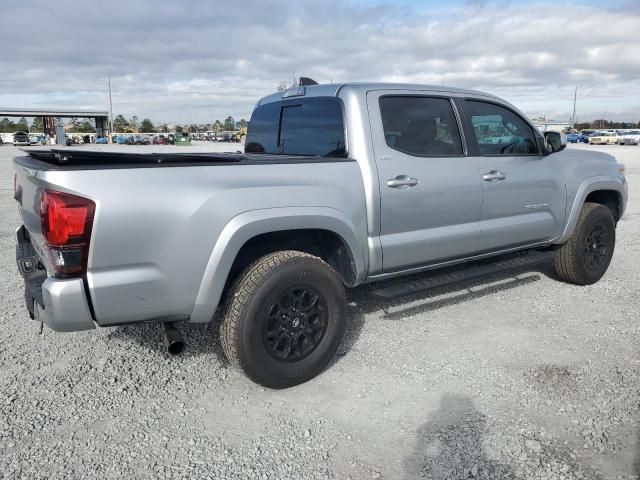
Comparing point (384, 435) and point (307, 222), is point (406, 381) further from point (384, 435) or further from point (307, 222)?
point (307, 222)

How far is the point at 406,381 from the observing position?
3441 mm

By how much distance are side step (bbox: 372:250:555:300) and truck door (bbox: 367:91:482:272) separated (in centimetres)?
17

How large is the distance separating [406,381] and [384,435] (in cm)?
63

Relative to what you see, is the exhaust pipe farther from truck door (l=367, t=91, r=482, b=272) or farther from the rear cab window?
the rear cab window

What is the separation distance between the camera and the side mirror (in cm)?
478

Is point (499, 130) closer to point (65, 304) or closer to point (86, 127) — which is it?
point (65, 304)

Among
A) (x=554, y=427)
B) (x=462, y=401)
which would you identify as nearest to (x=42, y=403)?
(x=462, y=401)

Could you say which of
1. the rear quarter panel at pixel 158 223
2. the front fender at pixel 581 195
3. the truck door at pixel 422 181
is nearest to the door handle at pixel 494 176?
the truck door at pixel 422 181

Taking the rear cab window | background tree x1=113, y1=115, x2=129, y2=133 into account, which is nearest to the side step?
the rear cab window

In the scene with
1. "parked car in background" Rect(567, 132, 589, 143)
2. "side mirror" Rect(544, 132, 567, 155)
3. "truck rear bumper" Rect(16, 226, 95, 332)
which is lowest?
"truck rear bumper" Rect(16, 226, 95, 332)

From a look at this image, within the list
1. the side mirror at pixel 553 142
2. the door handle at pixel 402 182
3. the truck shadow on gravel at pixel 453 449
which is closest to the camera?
the truck shadow on gravel at pixel 453 449

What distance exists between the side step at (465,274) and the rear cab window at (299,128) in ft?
3.50

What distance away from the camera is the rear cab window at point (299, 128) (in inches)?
149

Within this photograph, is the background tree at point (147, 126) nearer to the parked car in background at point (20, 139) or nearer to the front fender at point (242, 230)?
the parked car in background at point (20, 139)
